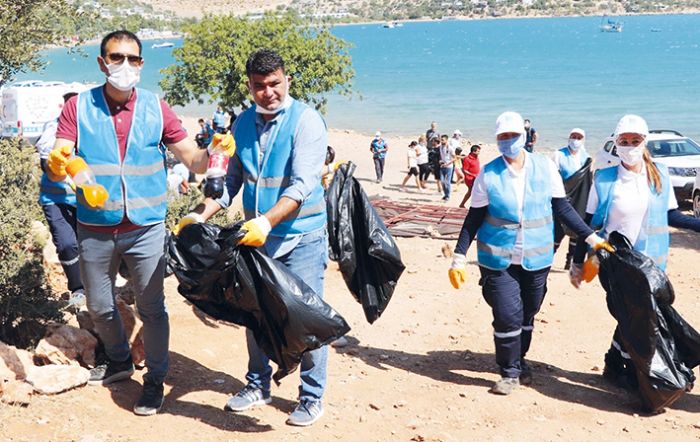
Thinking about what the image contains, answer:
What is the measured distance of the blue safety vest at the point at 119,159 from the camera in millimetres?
4859

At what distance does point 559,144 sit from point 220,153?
1236 inches

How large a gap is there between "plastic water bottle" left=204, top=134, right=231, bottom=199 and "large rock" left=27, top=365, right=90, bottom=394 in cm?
141

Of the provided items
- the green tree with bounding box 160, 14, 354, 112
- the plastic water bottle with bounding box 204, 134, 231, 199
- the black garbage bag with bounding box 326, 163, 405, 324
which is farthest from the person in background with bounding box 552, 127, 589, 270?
the plastic water bottle with bounding box 204, 134, 231, 199

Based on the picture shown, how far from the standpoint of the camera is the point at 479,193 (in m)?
5.96

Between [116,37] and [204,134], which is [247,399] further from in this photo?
[204,134]

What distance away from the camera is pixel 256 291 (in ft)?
15.8

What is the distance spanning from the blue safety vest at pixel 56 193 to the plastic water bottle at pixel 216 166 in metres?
2.41

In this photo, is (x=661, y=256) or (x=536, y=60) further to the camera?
(x=536, y=60)

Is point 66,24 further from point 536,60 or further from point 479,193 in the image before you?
point 536,60

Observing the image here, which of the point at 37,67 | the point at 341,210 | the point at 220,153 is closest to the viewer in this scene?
the point at 220,153

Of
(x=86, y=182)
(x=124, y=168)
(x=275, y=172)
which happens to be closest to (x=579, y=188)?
(x=275, y=172)

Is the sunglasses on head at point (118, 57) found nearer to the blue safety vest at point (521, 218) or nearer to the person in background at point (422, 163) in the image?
the blue safety vest at point (521, 218)

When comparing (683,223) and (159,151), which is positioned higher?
(159,151)

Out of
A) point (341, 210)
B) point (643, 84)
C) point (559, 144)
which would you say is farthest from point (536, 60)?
point (341, 210)
